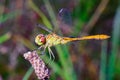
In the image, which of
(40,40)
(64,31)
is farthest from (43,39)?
(64,31)

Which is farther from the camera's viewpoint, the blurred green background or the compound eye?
the blurred green background

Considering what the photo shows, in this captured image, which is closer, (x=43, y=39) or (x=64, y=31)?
(x=43, y=39)

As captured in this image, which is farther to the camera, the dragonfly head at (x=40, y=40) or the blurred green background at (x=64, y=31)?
the blurred green background at (x=64, y=31)

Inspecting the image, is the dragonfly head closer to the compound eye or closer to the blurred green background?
the compound eye

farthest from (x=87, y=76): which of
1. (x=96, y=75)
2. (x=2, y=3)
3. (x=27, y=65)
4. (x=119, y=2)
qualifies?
(x=2, y=3)

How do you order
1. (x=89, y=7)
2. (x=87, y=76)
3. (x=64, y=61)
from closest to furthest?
(x=64, y=61), (x=87, y=76), (x=89, y=7)

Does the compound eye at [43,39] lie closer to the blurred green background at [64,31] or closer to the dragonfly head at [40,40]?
the dragonfly head at [40,40]

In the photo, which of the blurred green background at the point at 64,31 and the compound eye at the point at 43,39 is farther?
the blurred green background at the point at 64,31

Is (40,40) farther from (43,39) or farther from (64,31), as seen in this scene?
(64,31)

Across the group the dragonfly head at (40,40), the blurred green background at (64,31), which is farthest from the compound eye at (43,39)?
the blurred green background at (64,31)

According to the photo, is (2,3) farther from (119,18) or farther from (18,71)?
(119,18)

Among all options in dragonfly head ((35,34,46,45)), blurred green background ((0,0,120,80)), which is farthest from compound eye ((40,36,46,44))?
blurred green background ((0,0,120,80))
